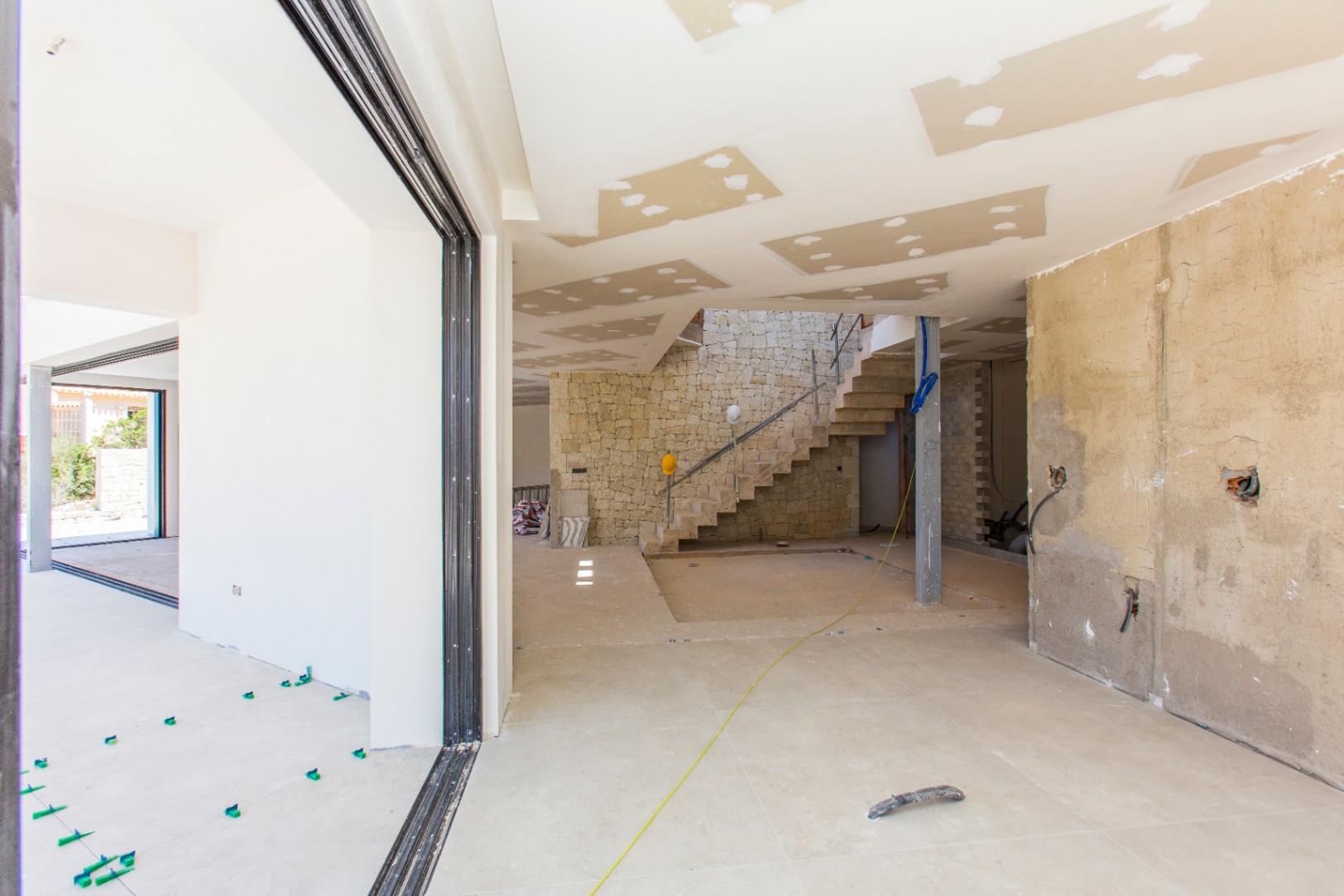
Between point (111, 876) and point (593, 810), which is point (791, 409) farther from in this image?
point (111, 876)

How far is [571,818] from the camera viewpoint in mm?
2271

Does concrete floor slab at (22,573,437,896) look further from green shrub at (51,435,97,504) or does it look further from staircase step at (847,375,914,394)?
green shrub at (51,435,97,504)

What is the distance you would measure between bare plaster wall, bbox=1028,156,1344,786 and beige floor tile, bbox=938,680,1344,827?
14cm

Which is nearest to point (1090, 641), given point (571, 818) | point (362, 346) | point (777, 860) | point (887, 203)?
point (777, 860)

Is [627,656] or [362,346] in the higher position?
[362,346]

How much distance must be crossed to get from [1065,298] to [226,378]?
5447 millimetres

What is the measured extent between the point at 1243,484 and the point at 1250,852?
1.51 m

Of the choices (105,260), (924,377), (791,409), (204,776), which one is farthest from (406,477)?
(791,409)

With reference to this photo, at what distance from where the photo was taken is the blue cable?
4.97 m

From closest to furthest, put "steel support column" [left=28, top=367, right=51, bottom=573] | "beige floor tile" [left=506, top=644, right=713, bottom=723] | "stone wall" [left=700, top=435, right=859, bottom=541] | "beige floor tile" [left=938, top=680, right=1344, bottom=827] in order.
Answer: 1. "beige floor tile" [left=938, top=680, right=1344, bottom=827]
2. "beige floor tile" [left=506, top=644, right=713, bottom=723]
3. "steel support column" [left=28, top=367, right=51, bottom=573]
4. "stone wall" [left=700, top=435, right=859, bottom=541]

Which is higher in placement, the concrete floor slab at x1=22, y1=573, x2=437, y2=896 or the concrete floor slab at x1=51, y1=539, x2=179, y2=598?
the concrete floor slab at x1=51, y1=539, x2=179, y2=598

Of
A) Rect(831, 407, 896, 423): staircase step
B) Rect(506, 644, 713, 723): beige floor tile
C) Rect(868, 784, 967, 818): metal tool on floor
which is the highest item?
Rect(831, 407, 896, 423): staircase step

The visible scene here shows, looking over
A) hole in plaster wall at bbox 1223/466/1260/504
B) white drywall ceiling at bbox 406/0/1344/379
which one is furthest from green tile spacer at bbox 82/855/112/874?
hole in plaster wall at bbox 1223/466/1260/504

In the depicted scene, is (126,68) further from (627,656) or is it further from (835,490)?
(835,490)
